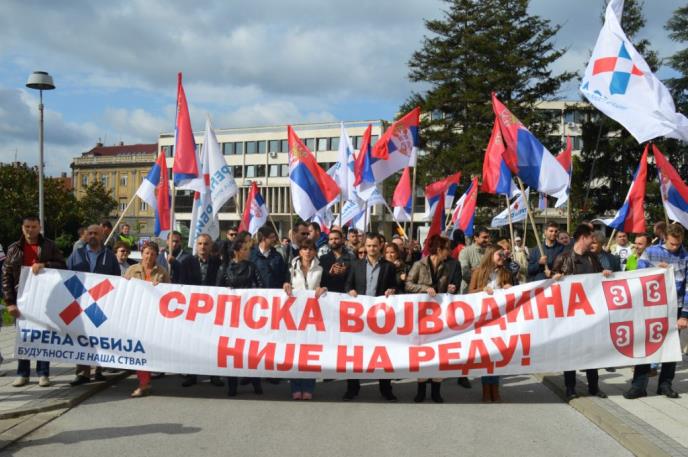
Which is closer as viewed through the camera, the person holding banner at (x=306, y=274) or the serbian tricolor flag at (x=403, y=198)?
the person holding banner at (x=306, y=274)

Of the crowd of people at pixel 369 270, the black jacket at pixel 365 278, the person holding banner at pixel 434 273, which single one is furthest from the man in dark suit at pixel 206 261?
the person holding banner at pixel 434 273

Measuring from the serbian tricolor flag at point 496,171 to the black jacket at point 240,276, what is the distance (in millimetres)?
5474

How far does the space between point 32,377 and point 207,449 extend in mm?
4084

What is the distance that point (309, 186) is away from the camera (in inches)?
506

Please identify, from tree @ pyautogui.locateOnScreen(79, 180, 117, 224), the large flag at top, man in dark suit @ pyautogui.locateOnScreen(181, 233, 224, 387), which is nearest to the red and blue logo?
man in dark suit @ pyautogui.locateOnScreen(181, 233, 224, 387)

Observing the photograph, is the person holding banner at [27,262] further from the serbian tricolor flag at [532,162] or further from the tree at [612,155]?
the tree at [612,155]

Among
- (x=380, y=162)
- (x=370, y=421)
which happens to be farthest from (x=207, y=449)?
(x=380, y=162)

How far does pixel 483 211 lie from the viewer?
4294 centimetres

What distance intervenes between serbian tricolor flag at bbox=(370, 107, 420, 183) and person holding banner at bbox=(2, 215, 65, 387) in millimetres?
7042

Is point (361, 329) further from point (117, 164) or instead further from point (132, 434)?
point (117, 164)

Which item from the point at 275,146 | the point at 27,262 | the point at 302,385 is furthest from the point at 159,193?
the point at 275,146

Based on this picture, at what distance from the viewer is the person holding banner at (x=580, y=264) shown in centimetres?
830

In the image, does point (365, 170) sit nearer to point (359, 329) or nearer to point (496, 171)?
point (496, 171)

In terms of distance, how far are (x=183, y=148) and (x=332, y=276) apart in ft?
11.8
